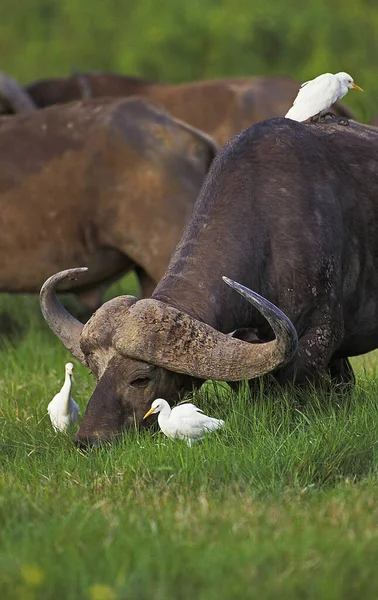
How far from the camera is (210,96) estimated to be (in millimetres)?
15891

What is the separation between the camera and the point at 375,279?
8.17m

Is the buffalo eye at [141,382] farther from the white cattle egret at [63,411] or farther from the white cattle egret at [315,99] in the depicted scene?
the white cattle egret at [315,99]

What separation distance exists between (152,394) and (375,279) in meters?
1.72

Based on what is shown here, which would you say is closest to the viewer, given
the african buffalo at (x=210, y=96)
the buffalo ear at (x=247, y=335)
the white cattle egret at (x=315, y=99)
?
the buffalo ear at (x=247, y=335)

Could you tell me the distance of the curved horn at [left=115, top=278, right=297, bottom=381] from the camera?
7.04 metres

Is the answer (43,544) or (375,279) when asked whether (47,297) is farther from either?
(43,544)

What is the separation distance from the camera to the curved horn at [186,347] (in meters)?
7.04

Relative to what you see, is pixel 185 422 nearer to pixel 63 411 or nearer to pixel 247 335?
pixel 247 335

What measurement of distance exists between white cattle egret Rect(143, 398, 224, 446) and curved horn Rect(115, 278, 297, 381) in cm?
23

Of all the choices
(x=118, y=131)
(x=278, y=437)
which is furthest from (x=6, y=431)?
(x=118, y=131)

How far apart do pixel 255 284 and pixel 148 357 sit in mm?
845

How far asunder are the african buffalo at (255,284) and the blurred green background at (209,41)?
13.0 meters

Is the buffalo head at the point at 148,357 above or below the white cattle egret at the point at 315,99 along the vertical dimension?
below

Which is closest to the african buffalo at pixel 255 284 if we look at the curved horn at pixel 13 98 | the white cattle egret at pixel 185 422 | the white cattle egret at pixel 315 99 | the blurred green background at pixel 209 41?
the white cattle egret at pixel 315 99
